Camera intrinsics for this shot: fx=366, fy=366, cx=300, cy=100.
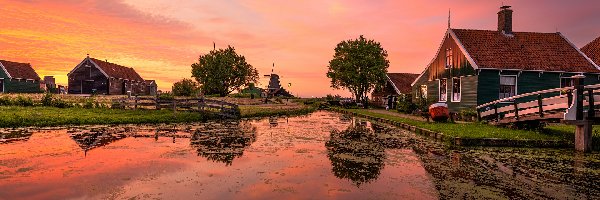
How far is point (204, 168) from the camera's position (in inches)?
359

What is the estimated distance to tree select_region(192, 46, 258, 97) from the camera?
68.1m

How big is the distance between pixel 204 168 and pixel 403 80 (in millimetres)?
44057

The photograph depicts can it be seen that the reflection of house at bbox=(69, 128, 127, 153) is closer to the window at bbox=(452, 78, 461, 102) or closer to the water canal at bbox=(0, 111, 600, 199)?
the water canal at bbox=(0, 111, 600, 199)

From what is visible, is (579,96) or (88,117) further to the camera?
(88,117)

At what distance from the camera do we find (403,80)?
49.8 m

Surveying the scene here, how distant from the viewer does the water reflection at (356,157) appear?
8.70m

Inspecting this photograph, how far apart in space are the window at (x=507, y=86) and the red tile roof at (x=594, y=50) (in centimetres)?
738

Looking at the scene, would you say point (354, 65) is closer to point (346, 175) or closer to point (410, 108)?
point (410, 108)

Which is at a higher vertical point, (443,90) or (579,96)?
(443,90)

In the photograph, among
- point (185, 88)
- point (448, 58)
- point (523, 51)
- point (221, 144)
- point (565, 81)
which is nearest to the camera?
point (221, 144)

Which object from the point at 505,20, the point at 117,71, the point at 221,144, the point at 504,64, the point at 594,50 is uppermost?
the point at 505,20

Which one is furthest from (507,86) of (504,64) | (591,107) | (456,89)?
(591,107)

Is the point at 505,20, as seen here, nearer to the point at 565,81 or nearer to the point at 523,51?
the point at 523,51

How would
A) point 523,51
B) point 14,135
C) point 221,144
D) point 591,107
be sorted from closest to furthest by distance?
point 591,107 → point 221,144 → point 14,135 → point 523,51
